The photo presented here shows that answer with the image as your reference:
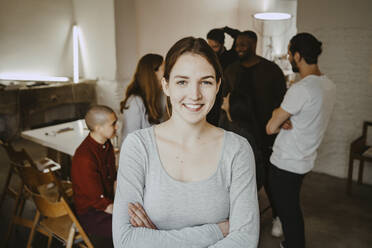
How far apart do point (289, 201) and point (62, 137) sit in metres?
2.14

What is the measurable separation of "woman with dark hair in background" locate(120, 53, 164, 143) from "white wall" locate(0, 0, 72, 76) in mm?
4389

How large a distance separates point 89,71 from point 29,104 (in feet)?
4.86

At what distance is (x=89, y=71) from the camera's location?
6.48 meters

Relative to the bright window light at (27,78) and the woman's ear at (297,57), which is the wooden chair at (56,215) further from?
the bright window light at (27,78)

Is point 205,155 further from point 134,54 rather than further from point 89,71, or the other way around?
point 89,71

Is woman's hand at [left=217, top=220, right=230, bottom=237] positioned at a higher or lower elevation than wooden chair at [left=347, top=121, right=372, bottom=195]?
higher

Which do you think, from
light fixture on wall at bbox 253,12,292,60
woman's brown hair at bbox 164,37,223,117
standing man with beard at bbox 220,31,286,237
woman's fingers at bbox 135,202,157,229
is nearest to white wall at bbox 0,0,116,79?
standing man with beard at bbox 220,31,286,237

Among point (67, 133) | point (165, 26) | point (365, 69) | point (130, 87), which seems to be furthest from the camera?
point (165, 26)

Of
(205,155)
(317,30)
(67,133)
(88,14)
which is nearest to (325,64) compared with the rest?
(317,30)

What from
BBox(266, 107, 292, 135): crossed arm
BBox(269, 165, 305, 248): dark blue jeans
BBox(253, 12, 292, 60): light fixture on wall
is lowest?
BBox(269, 165, 305, 248): dark blue jeans

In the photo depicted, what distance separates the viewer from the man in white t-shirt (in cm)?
205

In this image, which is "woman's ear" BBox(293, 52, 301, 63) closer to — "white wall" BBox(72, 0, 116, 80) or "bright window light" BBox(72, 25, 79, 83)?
"white wall" BBox(72, 0, 116, 80)

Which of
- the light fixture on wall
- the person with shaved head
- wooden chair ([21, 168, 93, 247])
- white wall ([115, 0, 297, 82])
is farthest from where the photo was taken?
the light fixture on wall

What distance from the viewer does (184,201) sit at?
3.45ft
